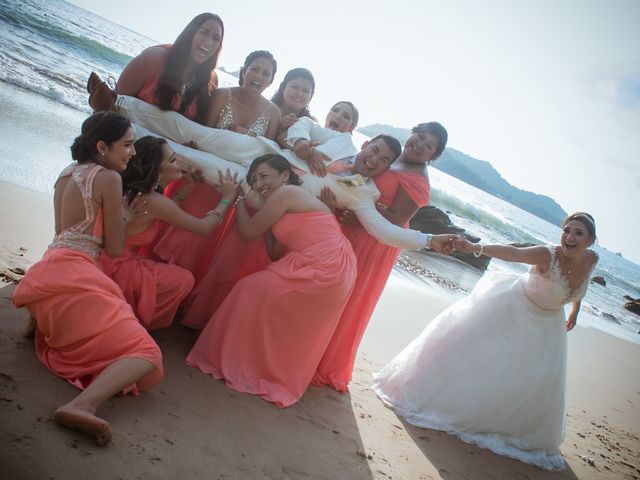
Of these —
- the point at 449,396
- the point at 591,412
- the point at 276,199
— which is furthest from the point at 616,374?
the point at 276,199

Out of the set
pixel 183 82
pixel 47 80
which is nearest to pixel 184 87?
pixel 183 82

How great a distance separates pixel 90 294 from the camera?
236 cm

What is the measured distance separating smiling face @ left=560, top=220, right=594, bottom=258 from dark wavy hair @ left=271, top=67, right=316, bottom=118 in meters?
2.57

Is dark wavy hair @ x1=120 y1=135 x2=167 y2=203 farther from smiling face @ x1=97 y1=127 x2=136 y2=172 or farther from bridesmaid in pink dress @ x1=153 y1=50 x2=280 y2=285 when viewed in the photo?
bridesmaid in pink dress @ x1=153 y1=50 x2=280 y2=285

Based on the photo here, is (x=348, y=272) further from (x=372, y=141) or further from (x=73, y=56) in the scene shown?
(x=73, y=56)

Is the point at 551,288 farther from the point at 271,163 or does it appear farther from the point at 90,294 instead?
the point at 90,294

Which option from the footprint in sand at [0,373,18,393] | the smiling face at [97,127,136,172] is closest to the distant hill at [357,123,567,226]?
the smiling face at [97,127,136,172]

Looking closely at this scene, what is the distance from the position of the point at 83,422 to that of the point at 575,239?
3817 mm

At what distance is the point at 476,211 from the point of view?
37938 millimetres

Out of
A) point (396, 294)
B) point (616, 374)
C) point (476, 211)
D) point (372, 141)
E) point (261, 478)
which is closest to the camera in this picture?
point (261, 478)

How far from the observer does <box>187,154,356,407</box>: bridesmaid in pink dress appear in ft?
10.2

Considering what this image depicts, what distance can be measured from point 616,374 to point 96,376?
29.5 feet

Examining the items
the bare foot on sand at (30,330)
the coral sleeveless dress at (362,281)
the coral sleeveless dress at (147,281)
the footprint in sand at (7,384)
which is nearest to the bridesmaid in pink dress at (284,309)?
the coral sleeveless dress at (147,281)

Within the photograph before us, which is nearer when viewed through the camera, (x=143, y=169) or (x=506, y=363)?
(x=143, y=169)
